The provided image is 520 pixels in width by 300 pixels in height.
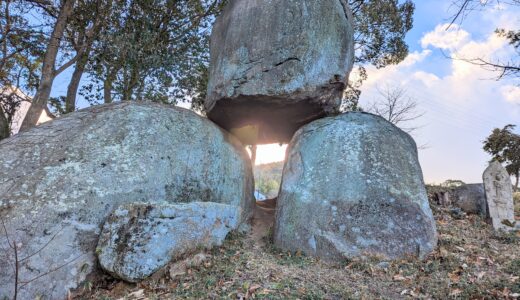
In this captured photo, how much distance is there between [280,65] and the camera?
6305mm

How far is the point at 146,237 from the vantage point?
13.7 ft

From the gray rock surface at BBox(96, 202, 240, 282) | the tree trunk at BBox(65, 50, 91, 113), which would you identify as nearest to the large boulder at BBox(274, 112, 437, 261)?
the gray rock surface at BBox(96, 202, 240, 282)

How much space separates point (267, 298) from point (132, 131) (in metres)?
3.47

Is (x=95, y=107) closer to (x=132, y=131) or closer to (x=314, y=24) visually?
(x=132, y=131)

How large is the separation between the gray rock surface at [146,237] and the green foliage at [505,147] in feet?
50.6

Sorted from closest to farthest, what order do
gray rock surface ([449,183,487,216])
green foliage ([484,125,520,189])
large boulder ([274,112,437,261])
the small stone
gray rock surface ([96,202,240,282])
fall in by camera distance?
1. gray rock surface ([96,202,240,282])
2. the small stone
3. large boulder ([274,112,437,261])
4. gray rock surface ([449,183,487,216])
5. green foliage ([484,125,520,189])

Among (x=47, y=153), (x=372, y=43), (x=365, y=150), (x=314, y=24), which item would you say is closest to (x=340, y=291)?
(x=365, y=150)

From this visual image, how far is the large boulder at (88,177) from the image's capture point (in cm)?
407

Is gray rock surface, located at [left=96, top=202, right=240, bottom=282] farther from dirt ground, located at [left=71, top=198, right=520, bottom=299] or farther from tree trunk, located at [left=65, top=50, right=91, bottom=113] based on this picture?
tree trunk, located at [left=65, top=50, right=91, bottom=113]

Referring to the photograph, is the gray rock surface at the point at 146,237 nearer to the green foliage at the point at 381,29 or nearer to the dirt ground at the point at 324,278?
the dirt ground at the point at 324,278

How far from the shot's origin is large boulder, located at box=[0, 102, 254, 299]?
4074 mm

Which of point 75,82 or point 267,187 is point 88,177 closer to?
point 75,82

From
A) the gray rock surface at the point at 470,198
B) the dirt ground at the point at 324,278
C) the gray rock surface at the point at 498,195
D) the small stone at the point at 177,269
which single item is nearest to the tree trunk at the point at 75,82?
the dirt ground at the point at 324,278

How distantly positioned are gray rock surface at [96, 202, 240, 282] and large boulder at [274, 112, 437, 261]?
1.66 metres
